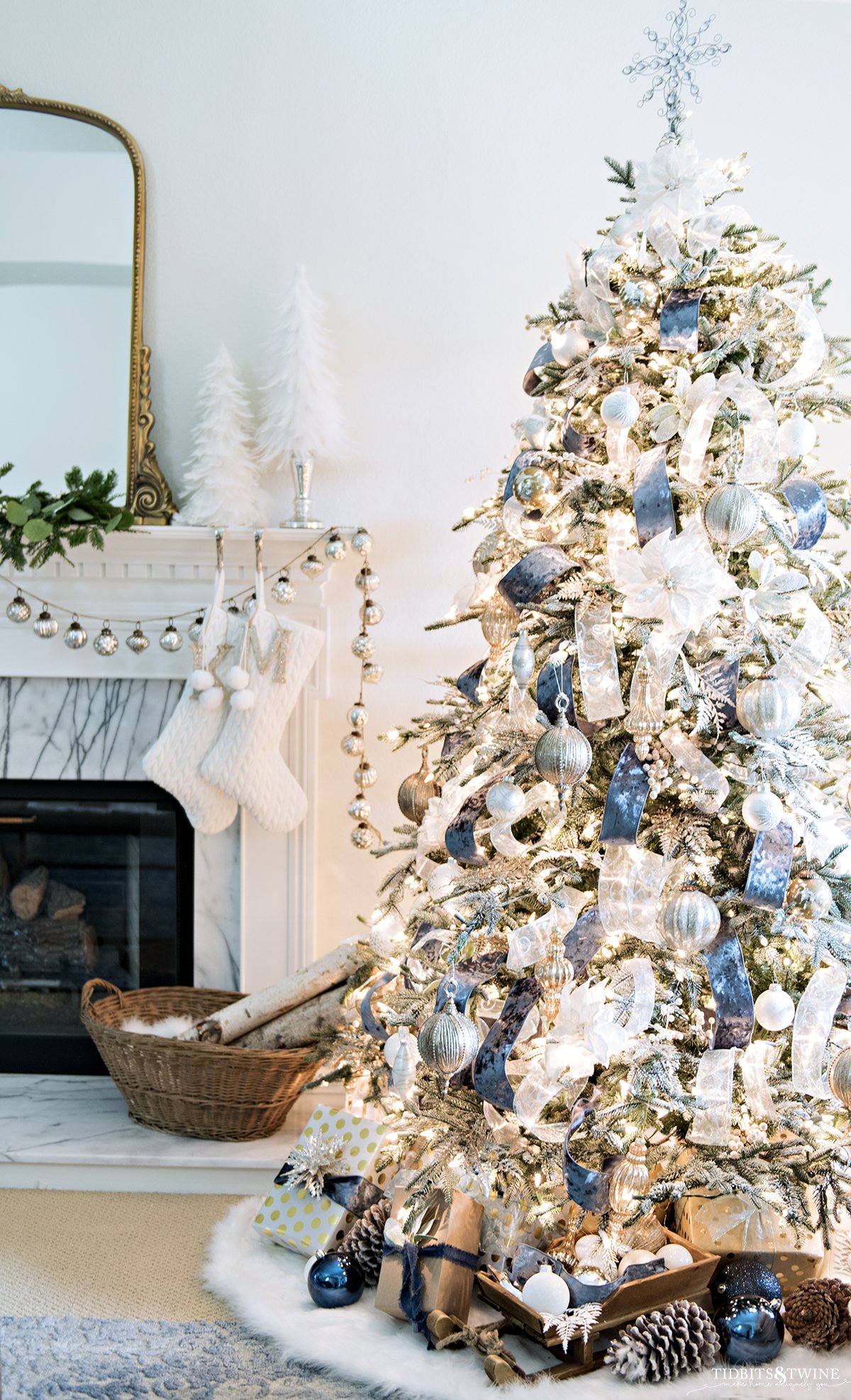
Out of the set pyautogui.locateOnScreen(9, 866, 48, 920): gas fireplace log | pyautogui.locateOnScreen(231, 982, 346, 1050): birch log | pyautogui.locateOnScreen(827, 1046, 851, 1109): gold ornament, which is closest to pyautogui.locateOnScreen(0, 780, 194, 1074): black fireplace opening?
pyautogui.locateOnScreen(9, 866, 48, 920): gas fireplace log

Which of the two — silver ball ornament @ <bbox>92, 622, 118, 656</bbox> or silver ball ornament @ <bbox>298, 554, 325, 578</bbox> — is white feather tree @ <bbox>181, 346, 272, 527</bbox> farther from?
silver ball ornament @ <bbox>92, 622, 118, 656</bbox>

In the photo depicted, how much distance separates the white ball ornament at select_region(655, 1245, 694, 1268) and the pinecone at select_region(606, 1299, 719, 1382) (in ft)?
0.17

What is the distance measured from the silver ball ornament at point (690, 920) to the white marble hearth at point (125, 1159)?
1.12 meters

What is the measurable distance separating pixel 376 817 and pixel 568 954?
3.94 ft

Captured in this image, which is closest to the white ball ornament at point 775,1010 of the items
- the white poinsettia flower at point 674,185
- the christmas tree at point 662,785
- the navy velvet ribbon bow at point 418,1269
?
the christmas tree at point 662,785

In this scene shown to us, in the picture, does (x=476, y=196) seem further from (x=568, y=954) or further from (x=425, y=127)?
(x=568, y=954)

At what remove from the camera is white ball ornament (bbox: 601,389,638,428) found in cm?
156

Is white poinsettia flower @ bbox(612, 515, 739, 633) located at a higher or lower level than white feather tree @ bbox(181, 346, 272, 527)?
lower

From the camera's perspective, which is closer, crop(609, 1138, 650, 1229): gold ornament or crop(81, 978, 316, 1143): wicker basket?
crop(609, 1138, 650, 1229): gold ornament

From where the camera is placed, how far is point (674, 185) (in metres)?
1.65

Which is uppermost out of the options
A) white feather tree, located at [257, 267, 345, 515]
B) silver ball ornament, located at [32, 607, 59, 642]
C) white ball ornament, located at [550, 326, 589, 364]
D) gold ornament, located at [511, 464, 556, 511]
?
white feather tree, located at [257, 267, 345, 515]

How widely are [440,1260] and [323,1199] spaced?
12.5 inches


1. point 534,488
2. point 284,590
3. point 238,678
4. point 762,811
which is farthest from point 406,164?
point 762,811

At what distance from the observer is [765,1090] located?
1.50 m
